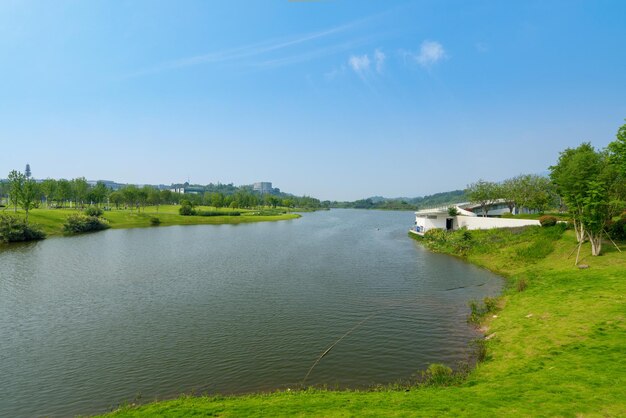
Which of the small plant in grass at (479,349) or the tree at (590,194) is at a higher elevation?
the tree at (590,194)

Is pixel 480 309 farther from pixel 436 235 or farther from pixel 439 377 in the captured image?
pixel 436 235

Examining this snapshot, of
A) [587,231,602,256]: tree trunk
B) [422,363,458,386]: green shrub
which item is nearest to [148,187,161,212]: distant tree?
[587,231,602,256]: tree trunk

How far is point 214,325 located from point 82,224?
275ft

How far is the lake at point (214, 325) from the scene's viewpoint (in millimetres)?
17859

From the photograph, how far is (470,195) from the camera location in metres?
87.4

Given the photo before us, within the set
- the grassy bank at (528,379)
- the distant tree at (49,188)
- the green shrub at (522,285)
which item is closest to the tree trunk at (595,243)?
the grassy bank at (528,379)

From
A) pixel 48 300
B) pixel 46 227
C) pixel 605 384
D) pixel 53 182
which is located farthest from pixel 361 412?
pixel 53 182

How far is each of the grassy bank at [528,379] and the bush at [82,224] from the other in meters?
90.9

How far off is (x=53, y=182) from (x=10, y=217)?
218ft

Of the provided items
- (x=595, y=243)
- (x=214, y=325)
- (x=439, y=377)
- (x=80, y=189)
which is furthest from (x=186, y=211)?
(x=439, y=377)

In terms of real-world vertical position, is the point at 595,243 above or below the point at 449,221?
below

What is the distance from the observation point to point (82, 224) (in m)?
89.9

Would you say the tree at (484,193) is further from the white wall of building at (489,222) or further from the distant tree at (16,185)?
the distant tree at (16,185)

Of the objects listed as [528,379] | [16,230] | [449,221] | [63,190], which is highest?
[63,190]
